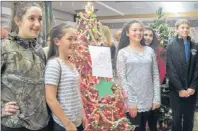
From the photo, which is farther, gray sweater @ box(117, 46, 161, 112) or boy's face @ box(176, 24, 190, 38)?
boy's face @ box(176, 24, 190, 38)

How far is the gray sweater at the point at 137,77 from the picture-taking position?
5.94ft

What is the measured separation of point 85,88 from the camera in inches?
70.9

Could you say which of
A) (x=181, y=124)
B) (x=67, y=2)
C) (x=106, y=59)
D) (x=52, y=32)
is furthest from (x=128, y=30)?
(x=181, y=124)

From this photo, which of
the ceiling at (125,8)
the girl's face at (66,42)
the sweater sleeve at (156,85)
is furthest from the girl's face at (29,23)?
the sweater sleeve at (156,85)

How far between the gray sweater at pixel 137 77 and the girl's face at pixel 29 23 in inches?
29.6

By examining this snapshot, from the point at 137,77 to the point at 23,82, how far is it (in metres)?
0.85

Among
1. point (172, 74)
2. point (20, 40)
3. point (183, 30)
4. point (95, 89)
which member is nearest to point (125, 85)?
point (95, 89)

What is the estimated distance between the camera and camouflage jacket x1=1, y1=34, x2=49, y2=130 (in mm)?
1161

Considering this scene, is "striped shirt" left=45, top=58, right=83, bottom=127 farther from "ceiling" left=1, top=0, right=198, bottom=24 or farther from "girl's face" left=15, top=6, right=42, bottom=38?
"ceiling" left=1, top=0, right=198, bottom=24

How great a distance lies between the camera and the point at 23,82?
118cm

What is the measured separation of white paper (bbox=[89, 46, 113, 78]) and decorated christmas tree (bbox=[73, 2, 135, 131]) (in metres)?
0.05

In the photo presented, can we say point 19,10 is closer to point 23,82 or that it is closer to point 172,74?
point 23,82

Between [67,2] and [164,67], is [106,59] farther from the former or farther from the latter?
[164,67]

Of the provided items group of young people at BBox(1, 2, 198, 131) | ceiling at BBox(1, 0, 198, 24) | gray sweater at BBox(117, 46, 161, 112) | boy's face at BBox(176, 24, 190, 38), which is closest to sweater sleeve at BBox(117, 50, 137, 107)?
gray sweater at BBox(117, 46, 161, 112)
